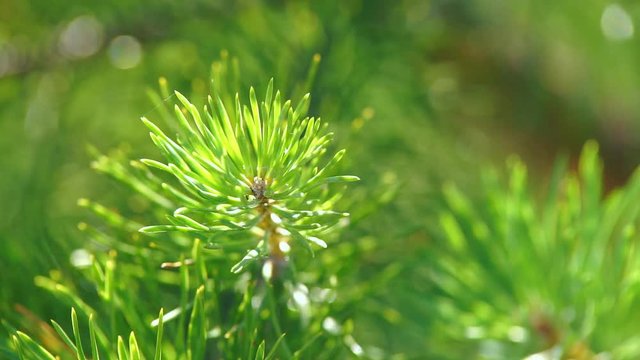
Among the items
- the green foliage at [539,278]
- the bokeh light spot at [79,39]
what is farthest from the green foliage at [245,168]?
the bokeh light spot at [79,39]

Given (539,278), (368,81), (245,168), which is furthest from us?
(368,81)

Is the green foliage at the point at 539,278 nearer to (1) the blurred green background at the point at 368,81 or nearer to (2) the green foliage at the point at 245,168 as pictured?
(1) the blurred green background at the point at 368,81

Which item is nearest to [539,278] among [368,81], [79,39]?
[368,81]

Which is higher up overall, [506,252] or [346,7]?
[346,7]

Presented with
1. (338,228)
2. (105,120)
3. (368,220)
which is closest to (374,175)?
(368,220)

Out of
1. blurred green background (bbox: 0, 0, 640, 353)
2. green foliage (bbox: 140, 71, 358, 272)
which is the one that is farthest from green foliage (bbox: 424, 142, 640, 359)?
green foliage (bbox: 140, 71, 358, 272)

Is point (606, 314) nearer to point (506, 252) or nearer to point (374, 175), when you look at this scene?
point (506, 252)

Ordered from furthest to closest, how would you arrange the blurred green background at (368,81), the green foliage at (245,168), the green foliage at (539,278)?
the blurred green background at (368,81), the green foliage at (539,278), the green foliage at (245,168)

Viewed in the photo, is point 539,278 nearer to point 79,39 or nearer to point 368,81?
point 368,81
